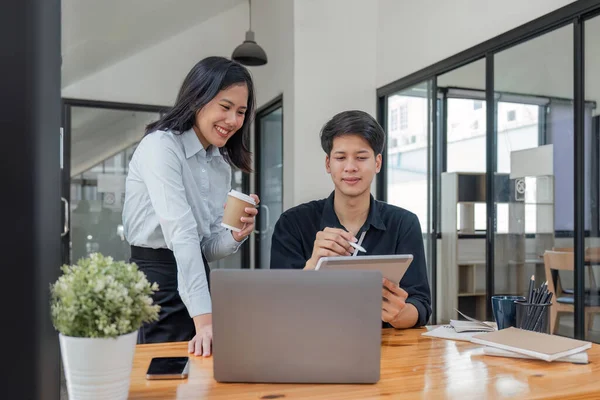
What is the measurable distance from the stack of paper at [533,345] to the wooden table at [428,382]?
2 centimetres

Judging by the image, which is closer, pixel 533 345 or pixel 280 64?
pixel 533 345

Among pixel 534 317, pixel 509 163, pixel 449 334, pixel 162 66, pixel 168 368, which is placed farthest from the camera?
pixel 162 66

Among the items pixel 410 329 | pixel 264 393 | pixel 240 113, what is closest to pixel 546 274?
pixel 410 329

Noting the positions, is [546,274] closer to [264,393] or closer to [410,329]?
[410,329]

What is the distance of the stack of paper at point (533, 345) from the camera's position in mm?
1125

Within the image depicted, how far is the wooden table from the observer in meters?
0.91

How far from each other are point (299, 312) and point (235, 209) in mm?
563

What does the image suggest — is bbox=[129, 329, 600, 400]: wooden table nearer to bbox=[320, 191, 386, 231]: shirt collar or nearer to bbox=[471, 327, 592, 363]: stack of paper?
bbox=[471, 327, 592, 363]: stack of paper

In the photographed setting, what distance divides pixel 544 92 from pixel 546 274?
3.73 ft

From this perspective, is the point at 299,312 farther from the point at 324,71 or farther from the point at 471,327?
the point at 324,71

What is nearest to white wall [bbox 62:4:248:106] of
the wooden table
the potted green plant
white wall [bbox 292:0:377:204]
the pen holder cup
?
white wall [bbox 292:0:377:204]

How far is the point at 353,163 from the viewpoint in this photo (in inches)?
71.4

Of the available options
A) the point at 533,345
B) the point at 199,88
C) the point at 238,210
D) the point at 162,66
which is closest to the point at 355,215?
the point at 238,210

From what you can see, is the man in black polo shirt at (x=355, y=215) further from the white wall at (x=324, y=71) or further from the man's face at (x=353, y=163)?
the white wall at (x=324, y=71)
